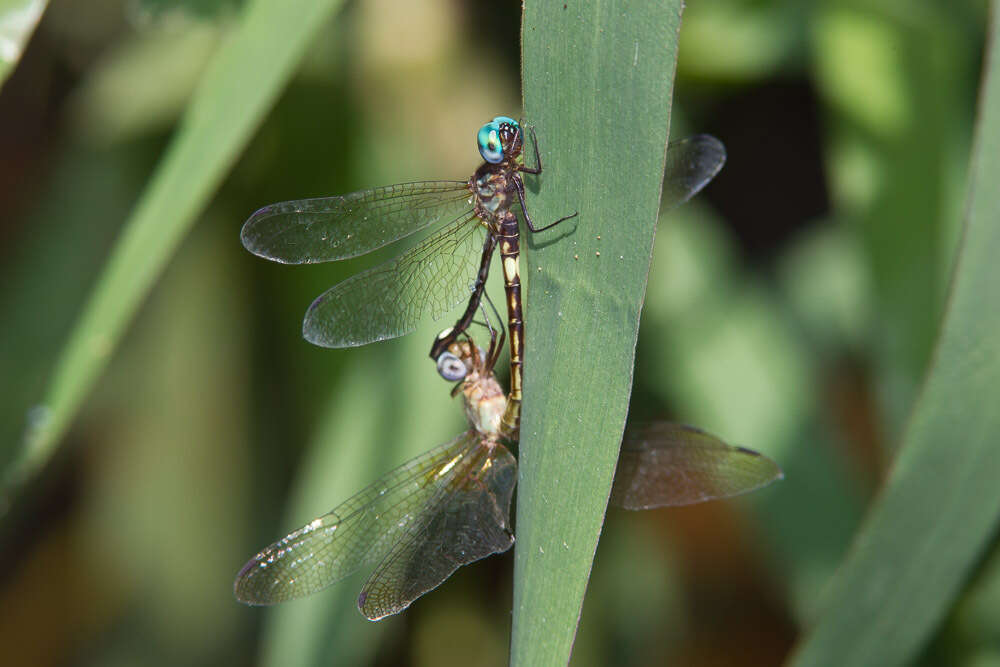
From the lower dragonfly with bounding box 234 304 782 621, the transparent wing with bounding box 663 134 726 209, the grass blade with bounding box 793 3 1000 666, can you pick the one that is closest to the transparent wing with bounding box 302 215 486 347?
the lower dragonfly with bounding box 234 304 782 621

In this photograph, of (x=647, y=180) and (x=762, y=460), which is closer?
(x=647, y=180)

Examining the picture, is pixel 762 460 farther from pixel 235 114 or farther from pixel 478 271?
pixel 235 114

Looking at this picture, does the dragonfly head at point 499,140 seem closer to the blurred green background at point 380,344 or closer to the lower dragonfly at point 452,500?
the lower dragonfly at point 452,500

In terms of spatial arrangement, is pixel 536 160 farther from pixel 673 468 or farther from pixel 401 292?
pixel 673 468

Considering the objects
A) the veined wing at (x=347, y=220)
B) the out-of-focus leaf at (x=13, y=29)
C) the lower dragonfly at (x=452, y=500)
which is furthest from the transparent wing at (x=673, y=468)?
the out-of-focus leaf at (x=13, y=29)

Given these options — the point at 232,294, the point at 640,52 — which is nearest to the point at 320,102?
the point at 232,294
